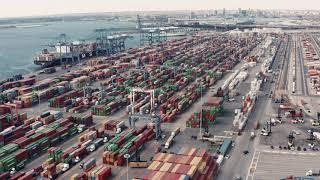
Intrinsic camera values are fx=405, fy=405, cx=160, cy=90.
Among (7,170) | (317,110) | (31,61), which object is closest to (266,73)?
(317,110)

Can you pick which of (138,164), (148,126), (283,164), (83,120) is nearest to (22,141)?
(83,120)

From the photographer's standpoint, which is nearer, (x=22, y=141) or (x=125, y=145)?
(x=125, y=145)

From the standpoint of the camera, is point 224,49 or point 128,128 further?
point 224,49

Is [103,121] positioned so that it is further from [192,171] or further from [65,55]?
[65,55]

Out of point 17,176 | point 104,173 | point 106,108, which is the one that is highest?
point 106,108

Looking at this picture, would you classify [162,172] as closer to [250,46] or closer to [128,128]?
[128,128]

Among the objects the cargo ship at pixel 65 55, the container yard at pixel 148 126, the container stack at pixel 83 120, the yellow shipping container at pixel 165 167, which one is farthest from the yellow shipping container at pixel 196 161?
the cargo ship at pixel 65 55
